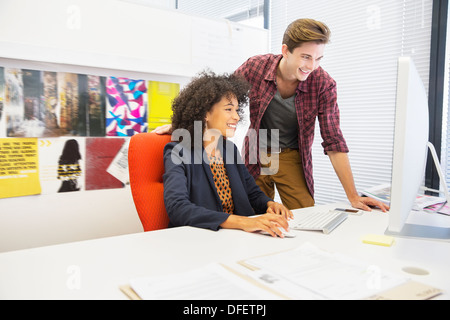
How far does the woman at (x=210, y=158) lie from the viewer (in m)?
1.30

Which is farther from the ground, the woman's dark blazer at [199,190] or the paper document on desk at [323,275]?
the woman's dark blazer at [199,190]

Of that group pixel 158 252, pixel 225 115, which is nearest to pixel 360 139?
pixel 225 115

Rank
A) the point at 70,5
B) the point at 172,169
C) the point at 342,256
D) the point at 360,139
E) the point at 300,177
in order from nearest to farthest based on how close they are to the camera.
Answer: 1. the point at 342,256
2. the point at 172,169
3. the point at 70,5
4. the point at 300,177
5. the point at 360,139

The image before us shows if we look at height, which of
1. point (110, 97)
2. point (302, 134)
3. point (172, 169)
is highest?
point (110, 97)

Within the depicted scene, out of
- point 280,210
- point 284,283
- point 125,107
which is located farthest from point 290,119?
point 284,283

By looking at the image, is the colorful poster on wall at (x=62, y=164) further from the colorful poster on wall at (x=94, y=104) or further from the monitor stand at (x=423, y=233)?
the monitor stand at (x=423, y=233)

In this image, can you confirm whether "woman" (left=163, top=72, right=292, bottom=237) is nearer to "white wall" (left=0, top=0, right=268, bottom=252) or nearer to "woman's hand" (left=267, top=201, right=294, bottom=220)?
"woman's hand" (left=267, top=201, right=294, bottom=220)

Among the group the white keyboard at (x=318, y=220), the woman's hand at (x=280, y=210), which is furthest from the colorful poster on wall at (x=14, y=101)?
the white keyboard at (x=318, y=220)

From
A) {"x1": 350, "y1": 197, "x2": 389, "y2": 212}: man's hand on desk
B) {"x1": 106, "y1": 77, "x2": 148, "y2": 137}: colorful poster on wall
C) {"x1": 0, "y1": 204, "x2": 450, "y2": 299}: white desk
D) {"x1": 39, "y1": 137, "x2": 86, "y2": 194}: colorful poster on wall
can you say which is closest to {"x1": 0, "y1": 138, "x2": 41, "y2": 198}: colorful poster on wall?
{"x1": 39, "y1": 137, "x2": 86, "y2": 194}: colorful poster on wall

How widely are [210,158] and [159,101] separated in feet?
2.36

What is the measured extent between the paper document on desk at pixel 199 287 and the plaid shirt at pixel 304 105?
118 cm

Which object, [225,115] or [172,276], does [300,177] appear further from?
[172,276]

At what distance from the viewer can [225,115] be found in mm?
1544
